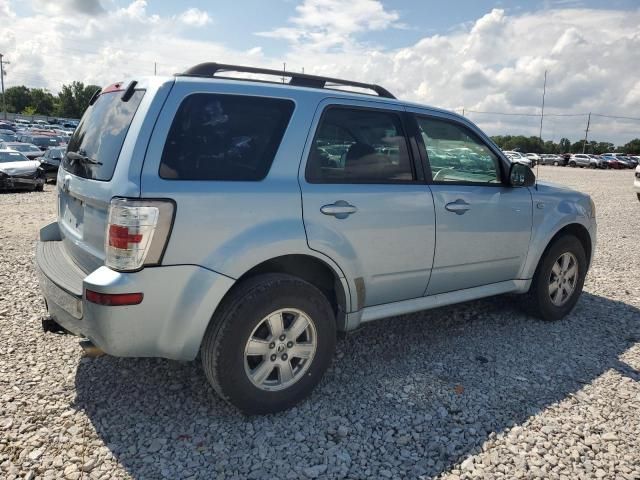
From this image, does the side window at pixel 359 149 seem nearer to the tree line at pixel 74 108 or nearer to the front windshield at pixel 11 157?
the front windshield at pixel 11 157

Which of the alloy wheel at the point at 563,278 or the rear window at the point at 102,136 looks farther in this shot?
the alloy wheel at the point at 563,278

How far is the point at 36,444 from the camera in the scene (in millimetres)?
2699

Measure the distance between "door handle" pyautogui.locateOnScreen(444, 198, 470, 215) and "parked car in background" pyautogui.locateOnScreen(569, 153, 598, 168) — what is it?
188 feet

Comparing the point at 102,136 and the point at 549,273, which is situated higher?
the point at 102,136

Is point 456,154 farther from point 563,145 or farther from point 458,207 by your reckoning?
point 563,145

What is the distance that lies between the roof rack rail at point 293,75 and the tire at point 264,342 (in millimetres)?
1266

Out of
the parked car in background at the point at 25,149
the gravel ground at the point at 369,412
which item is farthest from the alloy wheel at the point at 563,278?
the parked car in background at the point at 25,149

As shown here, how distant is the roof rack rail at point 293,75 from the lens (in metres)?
3.04

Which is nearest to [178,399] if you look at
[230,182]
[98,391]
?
[98,391]

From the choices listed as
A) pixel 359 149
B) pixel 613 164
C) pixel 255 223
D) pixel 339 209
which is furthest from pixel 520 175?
pixel 613 164

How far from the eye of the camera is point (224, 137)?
9.14 ft

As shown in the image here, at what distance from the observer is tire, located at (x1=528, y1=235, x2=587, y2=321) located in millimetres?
4551

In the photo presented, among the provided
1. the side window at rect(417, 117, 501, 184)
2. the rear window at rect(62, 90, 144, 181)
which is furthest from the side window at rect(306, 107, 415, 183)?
the rear window at rect(62, 90, 144, 181)

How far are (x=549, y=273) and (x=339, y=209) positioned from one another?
247cm
